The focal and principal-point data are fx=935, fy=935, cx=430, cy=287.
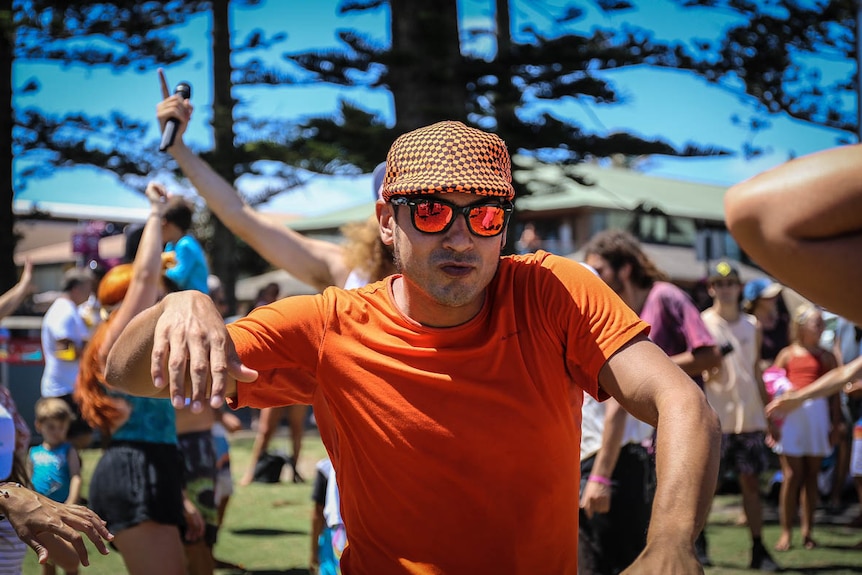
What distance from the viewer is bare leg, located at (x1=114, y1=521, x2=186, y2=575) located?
12.9ft

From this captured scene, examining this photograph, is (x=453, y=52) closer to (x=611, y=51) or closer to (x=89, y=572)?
(x=611, y=51)

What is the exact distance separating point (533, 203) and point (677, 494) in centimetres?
2783

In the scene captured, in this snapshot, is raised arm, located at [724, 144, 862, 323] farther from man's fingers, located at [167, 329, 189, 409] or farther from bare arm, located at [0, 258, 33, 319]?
bare arm, located at [0, 258, 33, 319]

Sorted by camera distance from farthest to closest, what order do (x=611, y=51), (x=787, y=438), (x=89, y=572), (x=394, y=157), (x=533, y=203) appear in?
(x=533, y=203)
(x=611, y=51)
(x=787, y=438)
(x=89, y=572)
(x=394, y=157)

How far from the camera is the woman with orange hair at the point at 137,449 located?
4023mm

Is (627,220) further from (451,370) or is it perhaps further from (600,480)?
(451,370)

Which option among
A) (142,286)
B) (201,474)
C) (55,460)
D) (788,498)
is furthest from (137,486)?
(788,498)

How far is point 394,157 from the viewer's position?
92.2 inches

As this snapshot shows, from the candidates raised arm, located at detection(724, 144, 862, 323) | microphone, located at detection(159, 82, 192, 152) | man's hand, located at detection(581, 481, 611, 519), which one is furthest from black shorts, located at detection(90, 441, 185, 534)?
raised arm, located at detection(724, 144, 862, 323)

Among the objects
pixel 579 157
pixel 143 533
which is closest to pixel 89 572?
pixel 143 533

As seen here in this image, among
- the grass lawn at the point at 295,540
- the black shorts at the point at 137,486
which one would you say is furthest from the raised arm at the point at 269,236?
the grass lawn at the point at 295,540

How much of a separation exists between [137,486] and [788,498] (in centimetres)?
525

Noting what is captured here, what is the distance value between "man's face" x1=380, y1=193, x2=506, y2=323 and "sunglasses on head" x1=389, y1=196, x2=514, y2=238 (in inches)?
0.4

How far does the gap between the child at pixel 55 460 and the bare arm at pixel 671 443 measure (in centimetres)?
400
